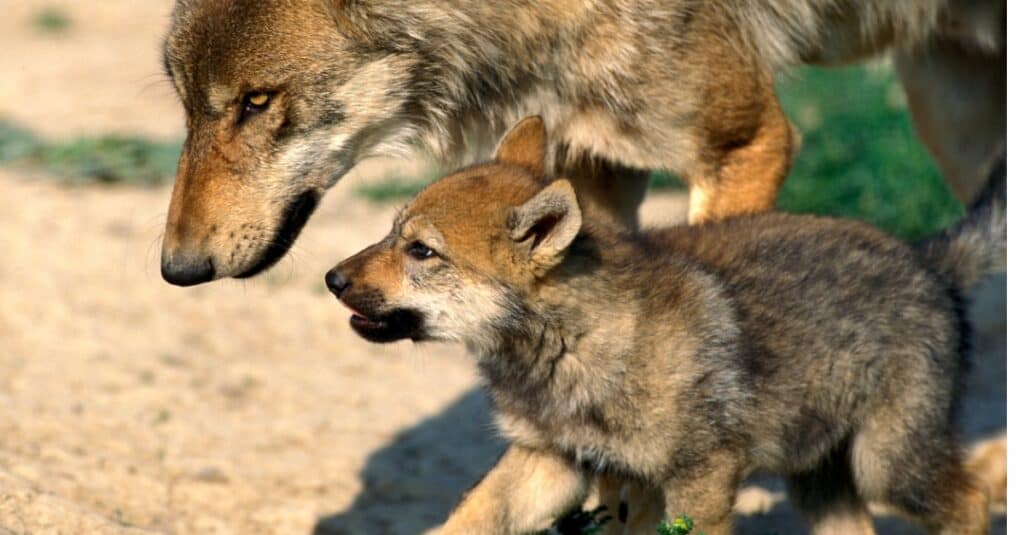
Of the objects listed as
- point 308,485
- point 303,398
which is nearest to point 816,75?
point 303,398

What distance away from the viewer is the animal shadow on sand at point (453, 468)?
225 inches

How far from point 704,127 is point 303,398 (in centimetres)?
256

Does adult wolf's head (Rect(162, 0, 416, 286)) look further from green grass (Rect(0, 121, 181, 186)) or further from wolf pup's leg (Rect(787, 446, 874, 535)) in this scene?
green grass (Rect(0, 121, 181, 186))

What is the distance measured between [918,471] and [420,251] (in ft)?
5.88

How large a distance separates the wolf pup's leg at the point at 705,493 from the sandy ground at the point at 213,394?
967 millimetres

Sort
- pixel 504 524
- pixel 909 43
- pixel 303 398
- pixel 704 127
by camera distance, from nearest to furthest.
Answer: pixel 504 524 → pixel 704 127 → pixel 909 43 → pixel 303 398

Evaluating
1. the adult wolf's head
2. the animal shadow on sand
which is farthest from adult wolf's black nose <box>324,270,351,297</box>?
the animal shadow on sand

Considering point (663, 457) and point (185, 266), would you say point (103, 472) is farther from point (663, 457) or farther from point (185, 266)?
point (663, 457)

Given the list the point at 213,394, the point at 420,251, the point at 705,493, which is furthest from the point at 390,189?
the point at 705,493

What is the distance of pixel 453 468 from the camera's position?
6.38 m

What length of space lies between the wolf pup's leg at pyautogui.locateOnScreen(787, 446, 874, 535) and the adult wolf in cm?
97

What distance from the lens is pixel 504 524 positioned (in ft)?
15.0

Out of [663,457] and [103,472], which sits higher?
[663,457]

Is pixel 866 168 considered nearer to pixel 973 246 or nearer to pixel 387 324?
pixel 973 246
